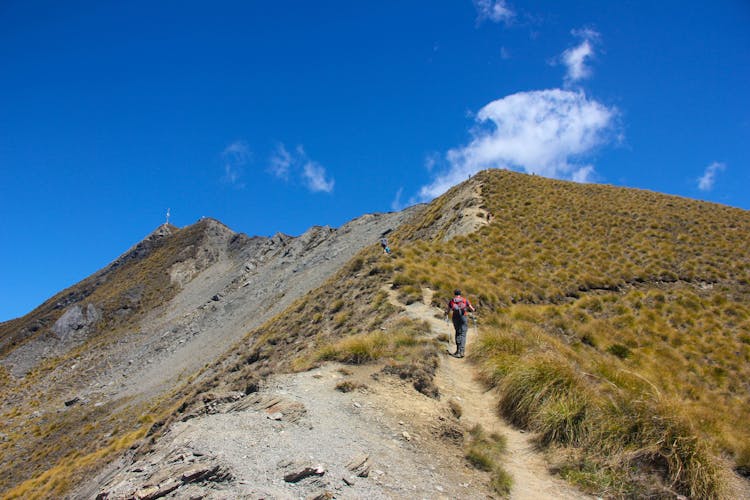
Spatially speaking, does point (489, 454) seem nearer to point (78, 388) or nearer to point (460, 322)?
point (460, 322)

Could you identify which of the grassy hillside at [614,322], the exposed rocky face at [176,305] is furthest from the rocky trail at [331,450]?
the exposed rocky face at [176,305]

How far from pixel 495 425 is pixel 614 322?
11.7m

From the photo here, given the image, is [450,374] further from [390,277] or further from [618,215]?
[618,215]

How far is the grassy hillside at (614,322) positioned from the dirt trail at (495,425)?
31 centimetres

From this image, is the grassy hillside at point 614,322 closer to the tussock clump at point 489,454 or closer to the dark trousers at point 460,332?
the dark trousers at point 460,332

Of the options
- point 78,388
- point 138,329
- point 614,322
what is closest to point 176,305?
point 138,329

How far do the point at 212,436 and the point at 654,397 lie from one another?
26.4 ft

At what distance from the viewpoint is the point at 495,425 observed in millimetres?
9086

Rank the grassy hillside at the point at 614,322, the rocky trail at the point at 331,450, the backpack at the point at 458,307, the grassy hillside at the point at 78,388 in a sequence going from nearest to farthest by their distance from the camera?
the rocky trail at the point at 331,450
the grassy hillside at the point at 614,322
the backpack at the point at 458,307
the grassy hillside at the point at 78,388

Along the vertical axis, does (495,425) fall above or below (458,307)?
below

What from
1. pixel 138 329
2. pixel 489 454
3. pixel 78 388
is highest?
pixel 138 329

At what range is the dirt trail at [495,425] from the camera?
23.0 ft

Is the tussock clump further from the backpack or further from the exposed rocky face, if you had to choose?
the exposed rocky face

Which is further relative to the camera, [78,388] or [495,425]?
[78,388]
